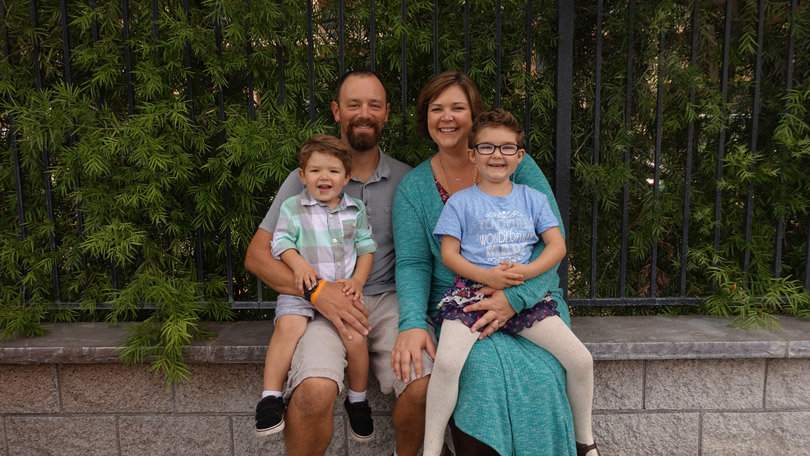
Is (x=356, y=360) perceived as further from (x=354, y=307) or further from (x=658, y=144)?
(x=658, y=144)

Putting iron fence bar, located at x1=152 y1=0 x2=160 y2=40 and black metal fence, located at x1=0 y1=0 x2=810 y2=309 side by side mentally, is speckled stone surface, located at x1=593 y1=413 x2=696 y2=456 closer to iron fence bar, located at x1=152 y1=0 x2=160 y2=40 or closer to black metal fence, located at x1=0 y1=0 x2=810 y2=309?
black metal fence, located at x1=0 y1=0 x2=810 y2=309

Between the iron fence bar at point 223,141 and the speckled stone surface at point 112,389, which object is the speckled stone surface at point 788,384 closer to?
the iron fence bar at point 223,141

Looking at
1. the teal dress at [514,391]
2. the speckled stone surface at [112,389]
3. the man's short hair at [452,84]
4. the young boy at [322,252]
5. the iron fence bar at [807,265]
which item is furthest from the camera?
the iron fence bar at [807,265]

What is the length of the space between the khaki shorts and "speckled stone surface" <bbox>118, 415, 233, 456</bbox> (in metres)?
0.74

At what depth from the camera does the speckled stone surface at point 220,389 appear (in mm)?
2615

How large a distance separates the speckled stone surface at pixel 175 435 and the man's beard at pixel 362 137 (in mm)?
1486

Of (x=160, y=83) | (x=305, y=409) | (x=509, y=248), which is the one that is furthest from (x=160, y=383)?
(x=509, y=248)

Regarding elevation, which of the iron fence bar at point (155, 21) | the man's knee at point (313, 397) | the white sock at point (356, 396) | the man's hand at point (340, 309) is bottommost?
the white sock at point (356, 396)

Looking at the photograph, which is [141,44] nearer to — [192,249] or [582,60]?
[192,249]

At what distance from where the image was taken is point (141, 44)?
2584 mm

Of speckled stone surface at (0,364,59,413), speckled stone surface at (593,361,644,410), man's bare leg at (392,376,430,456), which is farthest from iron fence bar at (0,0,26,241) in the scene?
speckled stone surface at (593,361,644,410)

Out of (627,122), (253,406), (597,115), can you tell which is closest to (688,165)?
(627,122)

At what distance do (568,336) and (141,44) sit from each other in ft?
7.75

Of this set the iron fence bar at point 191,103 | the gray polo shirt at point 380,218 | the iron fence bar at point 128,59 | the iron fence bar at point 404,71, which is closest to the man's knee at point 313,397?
the gray polo shirt at point 380,218
